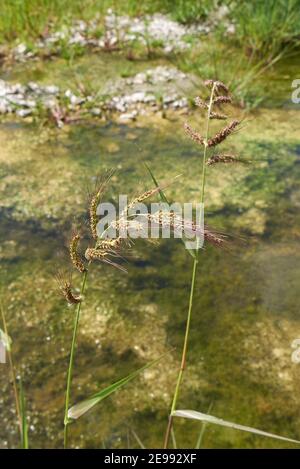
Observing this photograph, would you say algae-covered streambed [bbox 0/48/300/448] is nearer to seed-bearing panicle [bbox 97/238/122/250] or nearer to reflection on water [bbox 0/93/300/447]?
reflection on water [bbox 0/93/300/447]

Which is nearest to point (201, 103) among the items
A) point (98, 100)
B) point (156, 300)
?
point (156, 300)

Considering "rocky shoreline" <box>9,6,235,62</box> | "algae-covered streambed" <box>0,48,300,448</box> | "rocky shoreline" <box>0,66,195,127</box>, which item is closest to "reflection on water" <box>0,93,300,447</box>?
"algae-covered streambed" <box>0,48,300,448</box>

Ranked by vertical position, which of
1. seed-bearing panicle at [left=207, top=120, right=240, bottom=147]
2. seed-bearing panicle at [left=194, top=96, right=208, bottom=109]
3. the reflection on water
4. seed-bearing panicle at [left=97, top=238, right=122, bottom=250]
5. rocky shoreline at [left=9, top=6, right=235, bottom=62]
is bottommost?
the reflection on water

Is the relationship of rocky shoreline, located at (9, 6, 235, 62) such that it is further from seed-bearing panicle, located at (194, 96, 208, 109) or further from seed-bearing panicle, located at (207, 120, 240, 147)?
seed-bearing panicle, located at (207, 120, 240, 147)

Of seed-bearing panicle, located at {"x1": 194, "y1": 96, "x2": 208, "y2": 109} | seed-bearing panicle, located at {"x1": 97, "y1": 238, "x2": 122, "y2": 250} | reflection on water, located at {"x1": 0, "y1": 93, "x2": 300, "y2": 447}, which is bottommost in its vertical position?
reflection on water, located at {"x1": 0, "y1": 93, "x2": 300, "y2": 447}

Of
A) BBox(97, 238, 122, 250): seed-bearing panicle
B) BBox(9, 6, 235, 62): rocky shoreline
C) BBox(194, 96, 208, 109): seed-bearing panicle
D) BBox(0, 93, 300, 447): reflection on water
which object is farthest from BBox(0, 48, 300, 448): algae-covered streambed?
BBox(9, 6, 235, 62): rocky shoreline

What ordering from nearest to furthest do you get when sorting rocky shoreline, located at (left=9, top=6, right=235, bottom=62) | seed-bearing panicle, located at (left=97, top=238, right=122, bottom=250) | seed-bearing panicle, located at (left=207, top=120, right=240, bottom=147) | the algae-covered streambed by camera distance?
1. seed-bearing panicle, located at (left=97, top=238, right=122, bottom=250)
2. seed-bearing panicle, located at (left=207, top=120, right=240, bottom=147)
3. the algae-covered streambed
4. rocky shoreline, located at (left=9, top=6, right=235, bottom=62)

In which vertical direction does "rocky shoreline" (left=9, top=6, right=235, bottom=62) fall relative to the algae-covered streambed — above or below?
above

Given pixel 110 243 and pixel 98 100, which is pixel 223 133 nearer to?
pixel 110 243

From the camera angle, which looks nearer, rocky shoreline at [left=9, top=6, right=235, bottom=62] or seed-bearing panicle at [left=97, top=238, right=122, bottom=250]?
seed-bearing panicle at [left=97, top=238, right=122, bottom=250]

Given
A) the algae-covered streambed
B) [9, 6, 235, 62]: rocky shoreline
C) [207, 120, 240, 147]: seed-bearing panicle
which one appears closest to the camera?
[207, 120, 240, 147]: seed-bearing panicle
